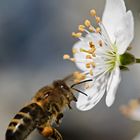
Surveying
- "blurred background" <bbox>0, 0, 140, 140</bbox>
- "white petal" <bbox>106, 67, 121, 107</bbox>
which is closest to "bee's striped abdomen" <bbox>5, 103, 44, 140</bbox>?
"white petal" <bbox>106, 67, 121, 107</bbox>

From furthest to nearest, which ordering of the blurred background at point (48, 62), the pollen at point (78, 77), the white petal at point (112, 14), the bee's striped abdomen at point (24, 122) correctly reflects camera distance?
the blurred background at point (48, 62)
the pollen at point (78, 77)
the white petal at point (112, 14)
the bee's striped abdomen at point (24, 122)

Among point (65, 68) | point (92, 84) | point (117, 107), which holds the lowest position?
point (117, 107)

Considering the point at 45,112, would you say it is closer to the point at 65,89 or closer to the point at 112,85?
the point at 65,89

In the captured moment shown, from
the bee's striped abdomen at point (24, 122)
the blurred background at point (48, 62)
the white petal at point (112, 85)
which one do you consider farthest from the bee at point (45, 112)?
the blurred background at point (48, 62)

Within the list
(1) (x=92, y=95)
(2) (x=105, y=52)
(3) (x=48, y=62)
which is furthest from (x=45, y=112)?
(3) (x=48, y=62)

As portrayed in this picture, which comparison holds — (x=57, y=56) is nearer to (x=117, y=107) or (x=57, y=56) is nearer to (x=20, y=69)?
(x=20, y=69)

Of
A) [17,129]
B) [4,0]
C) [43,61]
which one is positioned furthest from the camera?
[4,0]

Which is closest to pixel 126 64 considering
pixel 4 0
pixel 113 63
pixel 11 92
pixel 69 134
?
pixel 113 63

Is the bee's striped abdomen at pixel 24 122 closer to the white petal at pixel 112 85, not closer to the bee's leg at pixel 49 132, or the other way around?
the bee's leg at pixel 49 132
